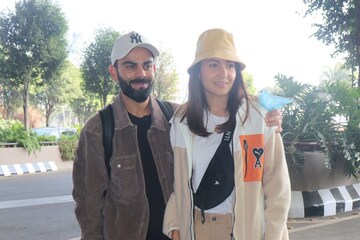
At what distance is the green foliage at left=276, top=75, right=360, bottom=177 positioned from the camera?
6828 mm

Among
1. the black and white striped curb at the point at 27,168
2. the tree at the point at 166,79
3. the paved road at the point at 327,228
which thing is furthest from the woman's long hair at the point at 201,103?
the tree at the point at 166,79

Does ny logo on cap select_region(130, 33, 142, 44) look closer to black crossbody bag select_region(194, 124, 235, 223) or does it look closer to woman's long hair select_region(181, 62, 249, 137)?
woman's long hair select_region(181, 62, 249, 137)

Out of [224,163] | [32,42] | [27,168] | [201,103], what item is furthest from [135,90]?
[32,42]

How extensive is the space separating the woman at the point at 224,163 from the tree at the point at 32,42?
1912 centimetres

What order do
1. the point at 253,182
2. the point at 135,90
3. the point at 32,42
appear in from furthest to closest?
the point at 32,42 → the point at 135,90 → the point at 253,182

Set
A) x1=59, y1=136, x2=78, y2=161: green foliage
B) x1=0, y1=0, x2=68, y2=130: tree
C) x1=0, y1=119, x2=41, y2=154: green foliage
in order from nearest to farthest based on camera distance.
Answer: x1=0, y1=119, x2=41, y2=154: green foliage, x1=59, y1=136, x2=78, y2=161: green foliage, x1=0, y1=0, x2=68, y2=130: tree

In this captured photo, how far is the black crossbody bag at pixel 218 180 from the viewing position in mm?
2410

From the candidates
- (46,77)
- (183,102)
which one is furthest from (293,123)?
(46,77)

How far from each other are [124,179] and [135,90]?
20.9 inches

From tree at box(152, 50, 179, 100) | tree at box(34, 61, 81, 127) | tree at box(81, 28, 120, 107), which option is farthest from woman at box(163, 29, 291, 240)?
tree at box(34, 61, 81, 127)

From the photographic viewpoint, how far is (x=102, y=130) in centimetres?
261

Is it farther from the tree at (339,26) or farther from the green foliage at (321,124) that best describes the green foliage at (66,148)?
the green foliage at (321,124)

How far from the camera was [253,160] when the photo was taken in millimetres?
2391

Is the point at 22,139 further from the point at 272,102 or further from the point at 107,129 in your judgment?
the point at 272,102
